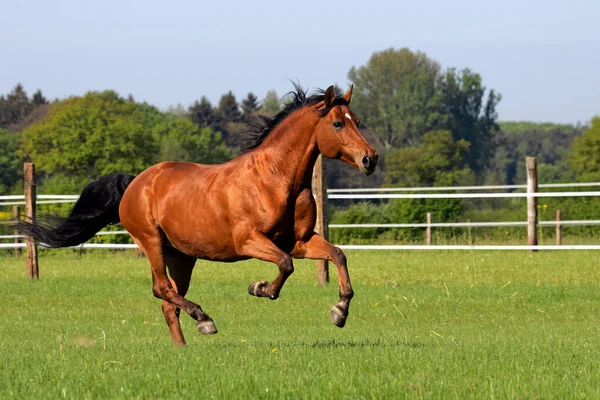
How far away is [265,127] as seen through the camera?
387 inches

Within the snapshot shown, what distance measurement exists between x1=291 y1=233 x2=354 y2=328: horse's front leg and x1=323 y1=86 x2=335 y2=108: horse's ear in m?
1.17

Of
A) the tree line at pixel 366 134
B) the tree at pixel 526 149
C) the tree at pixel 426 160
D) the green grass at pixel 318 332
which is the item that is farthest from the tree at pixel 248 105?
the green grass at pixel 318 332

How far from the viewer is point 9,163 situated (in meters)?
76.2

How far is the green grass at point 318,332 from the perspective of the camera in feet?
22.7

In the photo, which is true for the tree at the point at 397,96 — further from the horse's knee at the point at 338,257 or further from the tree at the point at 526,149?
the horse's knee at the point at 338,257

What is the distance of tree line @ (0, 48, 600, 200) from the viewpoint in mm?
60188

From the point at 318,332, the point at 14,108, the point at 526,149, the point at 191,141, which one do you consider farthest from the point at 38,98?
the point at 318,332

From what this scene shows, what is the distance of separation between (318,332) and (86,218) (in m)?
3.21

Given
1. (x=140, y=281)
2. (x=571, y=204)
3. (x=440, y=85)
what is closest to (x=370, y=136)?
(x=440, y=85)

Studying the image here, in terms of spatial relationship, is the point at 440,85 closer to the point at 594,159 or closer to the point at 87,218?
the point at 594,159

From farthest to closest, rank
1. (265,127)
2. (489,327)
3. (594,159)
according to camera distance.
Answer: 1. (594,159)
2. (489,327)
3. (265,127)

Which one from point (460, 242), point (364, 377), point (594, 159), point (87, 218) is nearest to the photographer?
point (364, 377)

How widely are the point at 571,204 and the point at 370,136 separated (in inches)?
3449

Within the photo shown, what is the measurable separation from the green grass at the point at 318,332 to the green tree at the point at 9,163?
47301 mm
